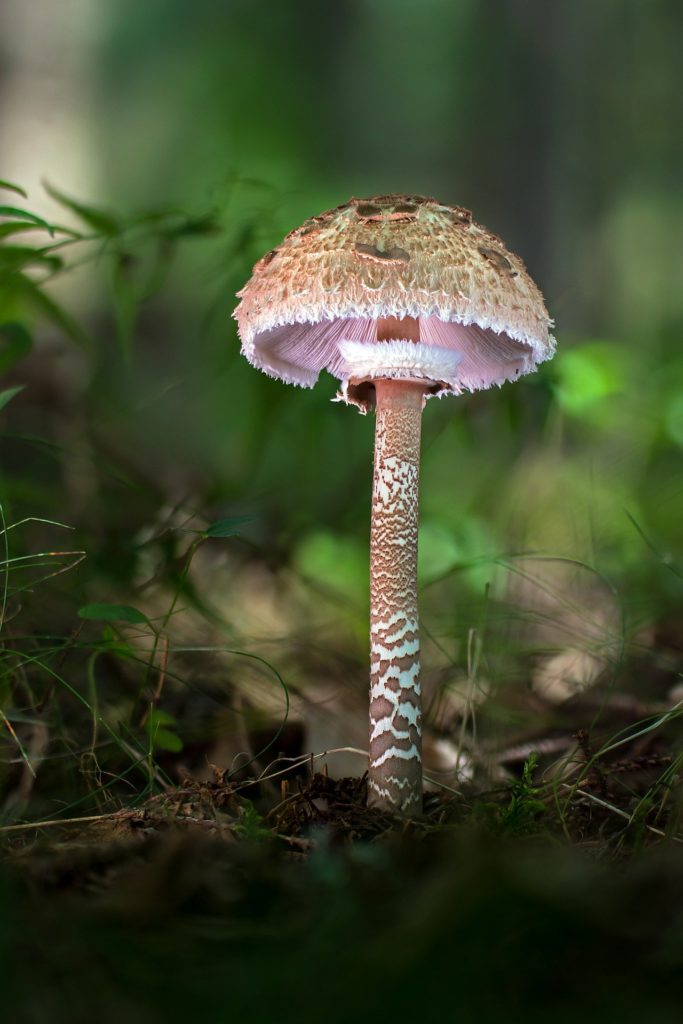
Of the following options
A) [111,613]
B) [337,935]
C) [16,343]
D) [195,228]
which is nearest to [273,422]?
[195,228]

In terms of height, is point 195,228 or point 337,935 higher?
point 195,228

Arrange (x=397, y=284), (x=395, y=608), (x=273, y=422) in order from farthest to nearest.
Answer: (x=273, y=422) → (x=395, y=608) → (x=397, y=284)

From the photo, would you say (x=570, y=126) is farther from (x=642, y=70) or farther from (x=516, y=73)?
(x=516, y=73)

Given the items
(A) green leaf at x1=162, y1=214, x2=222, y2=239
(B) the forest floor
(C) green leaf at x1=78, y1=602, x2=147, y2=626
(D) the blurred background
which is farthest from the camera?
(A) green leaf at x1=162, y1=214, x2=222, y2=239

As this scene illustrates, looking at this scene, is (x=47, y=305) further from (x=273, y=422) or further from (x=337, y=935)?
A: (x=337, y=935)

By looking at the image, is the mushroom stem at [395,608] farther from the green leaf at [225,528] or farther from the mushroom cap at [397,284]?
the green leaf at [225,528]

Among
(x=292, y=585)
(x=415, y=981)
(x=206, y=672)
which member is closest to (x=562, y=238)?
(x=292, y=585)

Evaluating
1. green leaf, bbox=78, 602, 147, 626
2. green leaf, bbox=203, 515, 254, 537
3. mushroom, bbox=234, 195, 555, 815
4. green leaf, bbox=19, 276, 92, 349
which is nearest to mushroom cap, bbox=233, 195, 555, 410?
mushroom, bbox=234, 195, 555, 815

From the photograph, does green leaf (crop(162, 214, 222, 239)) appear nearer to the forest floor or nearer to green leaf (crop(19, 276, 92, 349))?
green leaf (crop(19, 276, 92, 349))
